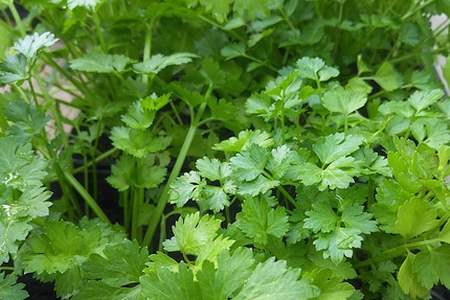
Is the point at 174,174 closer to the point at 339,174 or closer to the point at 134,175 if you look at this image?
the point at 134,175

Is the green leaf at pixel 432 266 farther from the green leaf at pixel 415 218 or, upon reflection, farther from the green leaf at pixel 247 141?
the green leaf at pixel 247 141

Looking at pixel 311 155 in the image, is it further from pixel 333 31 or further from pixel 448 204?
pixel 333 31

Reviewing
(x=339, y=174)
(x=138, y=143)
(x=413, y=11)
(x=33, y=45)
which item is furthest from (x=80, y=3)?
(x=413, y=11)

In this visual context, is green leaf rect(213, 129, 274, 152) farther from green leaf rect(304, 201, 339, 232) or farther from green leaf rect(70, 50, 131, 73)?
green leaf rect(70, 50, 131, 73)

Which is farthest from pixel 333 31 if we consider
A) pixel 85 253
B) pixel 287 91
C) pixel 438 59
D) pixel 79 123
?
pixel 85 253

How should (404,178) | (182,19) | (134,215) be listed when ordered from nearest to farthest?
(404,178) < (134,215) < (182,19)

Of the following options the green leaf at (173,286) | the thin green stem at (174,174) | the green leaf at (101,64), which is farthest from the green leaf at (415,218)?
the green leaf at (101,64)

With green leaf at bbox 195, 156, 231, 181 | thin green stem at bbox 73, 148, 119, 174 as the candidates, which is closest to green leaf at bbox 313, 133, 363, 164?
green leaf at bbox 195, 156, 231, 181
